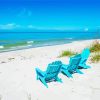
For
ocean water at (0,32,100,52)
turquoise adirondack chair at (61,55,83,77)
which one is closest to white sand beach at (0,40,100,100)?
turquoise adirondack chair at (61,55,83,77)

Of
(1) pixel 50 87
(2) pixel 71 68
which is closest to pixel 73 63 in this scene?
(2) pixel 71 68

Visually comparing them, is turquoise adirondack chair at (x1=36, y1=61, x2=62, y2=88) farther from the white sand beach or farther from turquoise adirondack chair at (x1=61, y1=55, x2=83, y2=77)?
turquoise adirondack chair at (x1=61, y1=55, x2=83, y2=77)

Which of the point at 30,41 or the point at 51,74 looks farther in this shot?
the point at 30,41

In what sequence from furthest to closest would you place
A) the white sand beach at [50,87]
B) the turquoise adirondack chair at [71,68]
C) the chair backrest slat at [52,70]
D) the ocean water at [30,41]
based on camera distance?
the ocean water at [30,41] → the turquoise adirondack chair at [71,68] → the chair backrest slat at [52,70] → the white sand beach at [50,87]

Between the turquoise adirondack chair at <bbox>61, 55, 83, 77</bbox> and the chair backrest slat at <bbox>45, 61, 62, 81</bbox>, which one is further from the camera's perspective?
the turquoise adirondack chair at <bbox>61, 55, 83, 77</bbox>

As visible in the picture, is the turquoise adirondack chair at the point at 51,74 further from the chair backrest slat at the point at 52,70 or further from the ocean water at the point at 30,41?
the ocean water at the point at 30,41

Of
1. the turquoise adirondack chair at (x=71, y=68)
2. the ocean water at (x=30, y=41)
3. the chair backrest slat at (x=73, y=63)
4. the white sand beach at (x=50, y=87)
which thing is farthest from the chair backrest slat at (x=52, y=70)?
the ocean water at (x=30, y=41)

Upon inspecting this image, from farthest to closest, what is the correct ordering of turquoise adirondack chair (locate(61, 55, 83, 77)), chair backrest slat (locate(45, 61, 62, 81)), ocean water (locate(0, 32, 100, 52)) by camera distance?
ocean water (locate(0, 32, 100, 52)), turquoise adirondack chair (locate(61, 55, 83, 77)), chair backrest slat (locate(45, 61, 62, 81))

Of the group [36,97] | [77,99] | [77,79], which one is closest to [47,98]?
[36,97]

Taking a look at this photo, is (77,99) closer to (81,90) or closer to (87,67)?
(81,90)

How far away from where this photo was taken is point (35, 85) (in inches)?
287

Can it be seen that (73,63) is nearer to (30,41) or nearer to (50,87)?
(50,87)

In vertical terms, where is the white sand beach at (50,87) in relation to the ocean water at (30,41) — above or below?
above

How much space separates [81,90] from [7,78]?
2686mm
